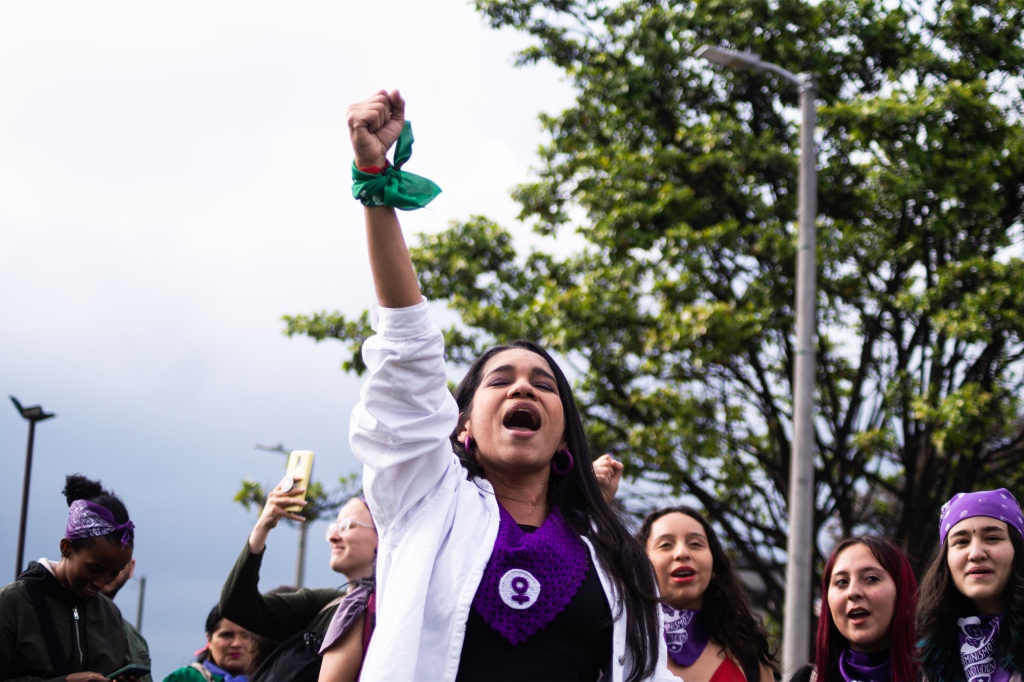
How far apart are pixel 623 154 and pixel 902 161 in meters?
2.88

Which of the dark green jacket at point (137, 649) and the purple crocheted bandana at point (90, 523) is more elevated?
the purple crocheted bandana at point (90, 523)

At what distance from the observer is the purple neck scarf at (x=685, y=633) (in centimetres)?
464

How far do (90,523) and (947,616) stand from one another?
341 cm

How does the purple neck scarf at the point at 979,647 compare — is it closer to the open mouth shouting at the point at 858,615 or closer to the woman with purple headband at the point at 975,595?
the woman with purple headband at the point at 975,595

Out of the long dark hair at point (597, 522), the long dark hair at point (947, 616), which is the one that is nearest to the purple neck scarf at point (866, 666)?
the long dark hair at point (947, 616)

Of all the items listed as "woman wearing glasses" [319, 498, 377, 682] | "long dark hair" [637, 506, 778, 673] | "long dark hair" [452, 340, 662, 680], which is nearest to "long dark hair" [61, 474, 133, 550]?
"woman wearing glasses" [319, 498, 377, 682]

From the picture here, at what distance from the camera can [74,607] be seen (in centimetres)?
476

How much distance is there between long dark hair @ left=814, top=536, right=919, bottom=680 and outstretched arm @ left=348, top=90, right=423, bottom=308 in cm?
264

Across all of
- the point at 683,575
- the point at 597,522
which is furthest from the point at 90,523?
the point at 597,522

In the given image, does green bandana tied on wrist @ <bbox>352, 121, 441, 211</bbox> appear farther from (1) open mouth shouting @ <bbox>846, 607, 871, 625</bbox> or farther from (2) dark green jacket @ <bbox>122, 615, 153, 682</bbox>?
(2) dark green jacket @ <bbox>122, 615, 153, 682</bbox>

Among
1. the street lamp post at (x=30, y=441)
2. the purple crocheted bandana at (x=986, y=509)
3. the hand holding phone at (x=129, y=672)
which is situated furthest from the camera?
the street lamp post at (x=30, y=441)

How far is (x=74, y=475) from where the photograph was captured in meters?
5.20

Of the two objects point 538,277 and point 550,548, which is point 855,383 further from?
point 550,548

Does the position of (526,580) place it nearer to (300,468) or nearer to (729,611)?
(300,468)
